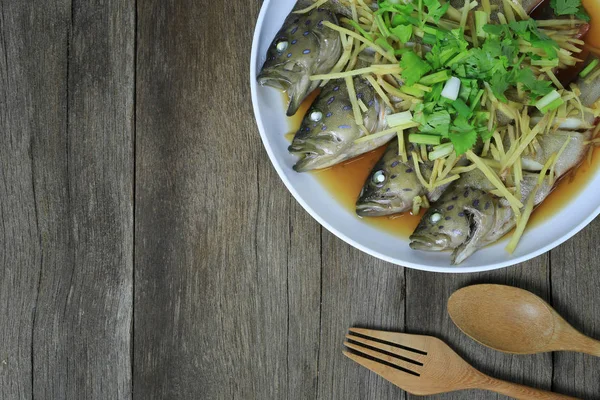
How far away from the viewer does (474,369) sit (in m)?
2.07

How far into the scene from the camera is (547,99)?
69.8 inches

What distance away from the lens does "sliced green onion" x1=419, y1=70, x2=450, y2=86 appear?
5.74ft

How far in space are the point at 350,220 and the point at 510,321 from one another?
65 centimetres

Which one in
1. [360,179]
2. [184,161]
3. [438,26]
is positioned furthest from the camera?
[184,161]

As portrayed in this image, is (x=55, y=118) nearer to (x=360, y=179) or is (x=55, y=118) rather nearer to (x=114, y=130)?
(x=114, y=130)

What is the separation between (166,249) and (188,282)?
14 cm

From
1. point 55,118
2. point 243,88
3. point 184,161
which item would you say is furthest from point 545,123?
point 55,118

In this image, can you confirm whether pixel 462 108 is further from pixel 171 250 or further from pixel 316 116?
pixel 171 250

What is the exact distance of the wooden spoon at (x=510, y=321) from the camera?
2020 millimetres

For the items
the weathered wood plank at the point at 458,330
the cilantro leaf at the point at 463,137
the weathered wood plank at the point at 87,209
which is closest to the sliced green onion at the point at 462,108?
the cilantro leaf at the point at 463,137

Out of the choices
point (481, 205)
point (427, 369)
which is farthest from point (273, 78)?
point (427, 369)

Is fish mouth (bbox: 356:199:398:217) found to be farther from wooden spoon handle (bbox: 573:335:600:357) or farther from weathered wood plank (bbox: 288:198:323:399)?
wooden spoon handle (bbox: 573:335:600:357)

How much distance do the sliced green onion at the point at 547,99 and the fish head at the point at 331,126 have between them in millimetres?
472

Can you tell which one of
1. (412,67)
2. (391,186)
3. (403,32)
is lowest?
(391,186)
